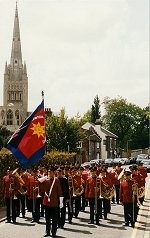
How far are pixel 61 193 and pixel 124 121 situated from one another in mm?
110237

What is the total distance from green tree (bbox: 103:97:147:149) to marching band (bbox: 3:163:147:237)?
104m

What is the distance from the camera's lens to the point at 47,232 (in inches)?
521

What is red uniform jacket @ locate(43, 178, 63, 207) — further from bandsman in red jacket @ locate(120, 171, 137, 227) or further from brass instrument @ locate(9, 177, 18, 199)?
brass instrument @ locate(9, 177, 18, 199)

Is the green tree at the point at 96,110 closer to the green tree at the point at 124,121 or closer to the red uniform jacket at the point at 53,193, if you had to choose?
the green tree at the point at 124,121

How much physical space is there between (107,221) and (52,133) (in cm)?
3881

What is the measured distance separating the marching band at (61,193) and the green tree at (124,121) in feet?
340

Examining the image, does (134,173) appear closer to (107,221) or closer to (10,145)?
(107,221)

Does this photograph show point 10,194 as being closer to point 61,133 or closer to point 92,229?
point 92,229

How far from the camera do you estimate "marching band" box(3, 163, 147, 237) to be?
13.6 m

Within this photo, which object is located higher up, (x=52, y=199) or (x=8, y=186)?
(x=8, y=186)

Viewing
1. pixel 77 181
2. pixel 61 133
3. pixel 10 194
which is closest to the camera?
pixel 10 194

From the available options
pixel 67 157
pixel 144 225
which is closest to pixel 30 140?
pixel 144 225

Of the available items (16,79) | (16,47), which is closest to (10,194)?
(16,47)

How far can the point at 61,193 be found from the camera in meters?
13.7
